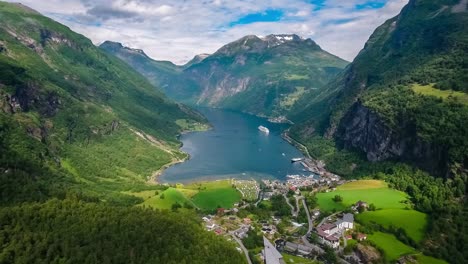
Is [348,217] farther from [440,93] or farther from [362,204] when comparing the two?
[440,93]

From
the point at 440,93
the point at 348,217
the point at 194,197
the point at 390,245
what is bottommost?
the point at 194,197

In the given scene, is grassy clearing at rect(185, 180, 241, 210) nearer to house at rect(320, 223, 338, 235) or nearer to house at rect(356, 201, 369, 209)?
house at rect(320, 223, 338, 235)

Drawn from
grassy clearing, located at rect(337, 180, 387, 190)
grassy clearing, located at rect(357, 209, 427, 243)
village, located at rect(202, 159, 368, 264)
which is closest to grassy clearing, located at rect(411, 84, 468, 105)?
grassy clearing, located at rect(337, 180, 387, 190)

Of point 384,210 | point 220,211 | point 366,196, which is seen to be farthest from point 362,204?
point 220,211

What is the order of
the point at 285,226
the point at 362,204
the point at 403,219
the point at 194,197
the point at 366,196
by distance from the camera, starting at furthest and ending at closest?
the point at 194,197
the point at 366,196
the point at 362,204
the point at 285,226
the point at 403,219

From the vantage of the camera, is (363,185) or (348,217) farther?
(363,185)

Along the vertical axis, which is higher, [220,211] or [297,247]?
[297,247]

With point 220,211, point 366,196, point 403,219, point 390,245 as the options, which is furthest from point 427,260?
point 220,211

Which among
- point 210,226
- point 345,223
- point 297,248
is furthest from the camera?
point 210,226
